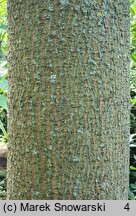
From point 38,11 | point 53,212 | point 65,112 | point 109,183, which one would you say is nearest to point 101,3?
point 38,11

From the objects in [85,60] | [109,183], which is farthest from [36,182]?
[85,60]

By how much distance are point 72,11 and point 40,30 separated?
123 millimetres

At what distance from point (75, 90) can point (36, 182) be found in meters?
0.34

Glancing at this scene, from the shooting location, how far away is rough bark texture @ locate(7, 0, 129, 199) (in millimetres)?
1013

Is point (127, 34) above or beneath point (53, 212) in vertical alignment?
above

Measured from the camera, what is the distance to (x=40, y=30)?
1019 mm

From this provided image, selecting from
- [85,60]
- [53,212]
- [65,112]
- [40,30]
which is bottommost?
[53,212]

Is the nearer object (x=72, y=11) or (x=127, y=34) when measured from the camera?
(x=72, y=11)

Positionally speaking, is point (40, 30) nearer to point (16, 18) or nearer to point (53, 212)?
point (16, 18)

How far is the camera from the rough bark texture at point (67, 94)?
1.01 m

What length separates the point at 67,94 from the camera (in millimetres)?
1019

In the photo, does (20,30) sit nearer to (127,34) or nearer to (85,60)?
(85,60)

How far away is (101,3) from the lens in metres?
1.02

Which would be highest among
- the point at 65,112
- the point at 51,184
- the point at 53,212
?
the point at 65,112
